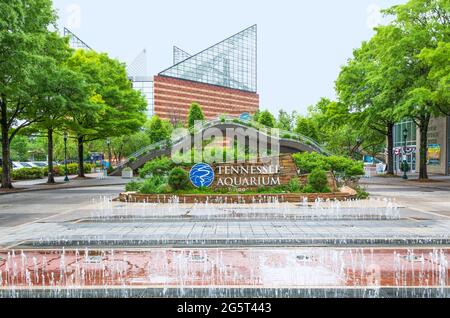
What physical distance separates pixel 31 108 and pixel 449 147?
123 ft

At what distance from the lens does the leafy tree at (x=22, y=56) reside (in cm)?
1942

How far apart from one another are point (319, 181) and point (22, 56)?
48.1 feet

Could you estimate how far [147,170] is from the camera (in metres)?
23.0

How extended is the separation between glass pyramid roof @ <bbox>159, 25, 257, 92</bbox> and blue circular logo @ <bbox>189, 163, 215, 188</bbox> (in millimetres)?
125116

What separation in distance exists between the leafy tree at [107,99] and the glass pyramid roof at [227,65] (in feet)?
325

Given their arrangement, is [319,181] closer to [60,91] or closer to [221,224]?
[221,224]

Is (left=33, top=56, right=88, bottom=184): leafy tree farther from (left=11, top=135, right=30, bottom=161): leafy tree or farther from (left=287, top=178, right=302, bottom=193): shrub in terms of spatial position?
(left=11, top=135, right=30, bottom=161): leafy tree

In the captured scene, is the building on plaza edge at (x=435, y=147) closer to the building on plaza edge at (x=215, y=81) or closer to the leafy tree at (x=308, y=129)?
the leafy tree at (x=308, y=129)

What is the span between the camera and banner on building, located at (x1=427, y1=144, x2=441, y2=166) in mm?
45528

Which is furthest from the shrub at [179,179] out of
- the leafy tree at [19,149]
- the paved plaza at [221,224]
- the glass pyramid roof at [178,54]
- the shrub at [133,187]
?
the glass pyramid roof at [178,54]

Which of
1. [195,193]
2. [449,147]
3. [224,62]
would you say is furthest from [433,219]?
[224,62]

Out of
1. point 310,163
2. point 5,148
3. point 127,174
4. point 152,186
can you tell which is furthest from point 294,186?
point 127,174

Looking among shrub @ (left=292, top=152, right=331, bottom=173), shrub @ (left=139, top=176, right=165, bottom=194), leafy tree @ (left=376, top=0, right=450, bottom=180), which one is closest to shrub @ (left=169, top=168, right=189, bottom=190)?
shrub @ (left=139, top=176, right=165, bottom=194)

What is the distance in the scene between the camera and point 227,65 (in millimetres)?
161625
